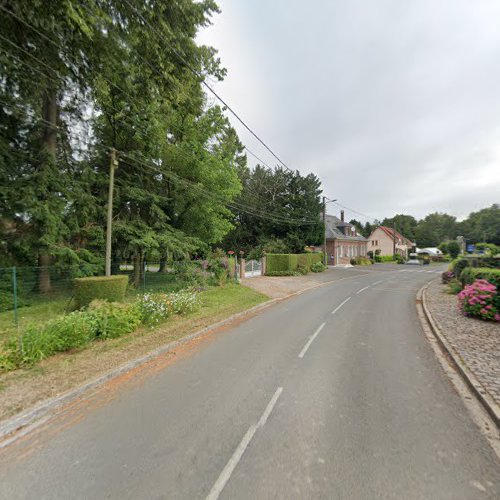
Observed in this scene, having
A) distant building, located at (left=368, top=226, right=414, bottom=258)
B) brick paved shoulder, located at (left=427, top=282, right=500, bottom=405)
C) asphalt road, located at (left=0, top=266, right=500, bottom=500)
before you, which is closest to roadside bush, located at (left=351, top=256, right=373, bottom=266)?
distant building, located at (left=368, top=226, right=414, bottom=258)

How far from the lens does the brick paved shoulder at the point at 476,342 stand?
520 cm

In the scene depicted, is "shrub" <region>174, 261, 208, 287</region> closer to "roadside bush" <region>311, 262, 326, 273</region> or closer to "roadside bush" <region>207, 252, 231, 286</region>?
"roadside bush" <region>207, 252, 231, 286</region>

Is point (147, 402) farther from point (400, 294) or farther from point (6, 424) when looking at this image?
point (400, 294)

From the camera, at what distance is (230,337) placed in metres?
8.12

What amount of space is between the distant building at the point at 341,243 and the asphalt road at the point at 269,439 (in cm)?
3557

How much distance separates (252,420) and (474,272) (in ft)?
42.1

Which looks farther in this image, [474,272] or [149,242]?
[149,242]

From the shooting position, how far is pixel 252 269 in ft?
81.8

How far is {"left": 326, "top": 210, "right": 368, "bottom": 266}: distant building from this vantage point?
4078cm

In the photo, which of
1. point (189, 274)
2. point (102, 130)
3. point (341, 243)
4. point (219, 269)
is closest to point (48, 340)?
point (189, 274)

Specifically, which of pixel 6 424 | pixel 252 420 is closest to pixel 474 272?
pixel 252 420

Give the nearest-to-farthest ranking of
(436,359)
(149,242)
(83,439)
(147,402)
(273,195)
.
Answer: (83,439), (147,402), (436,359), (149,242), (273,195)

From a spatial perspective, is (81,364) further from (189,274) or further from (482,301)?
(482,301)

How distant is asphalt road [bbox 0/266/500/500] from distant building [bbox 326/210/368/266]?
35571 millimetres
